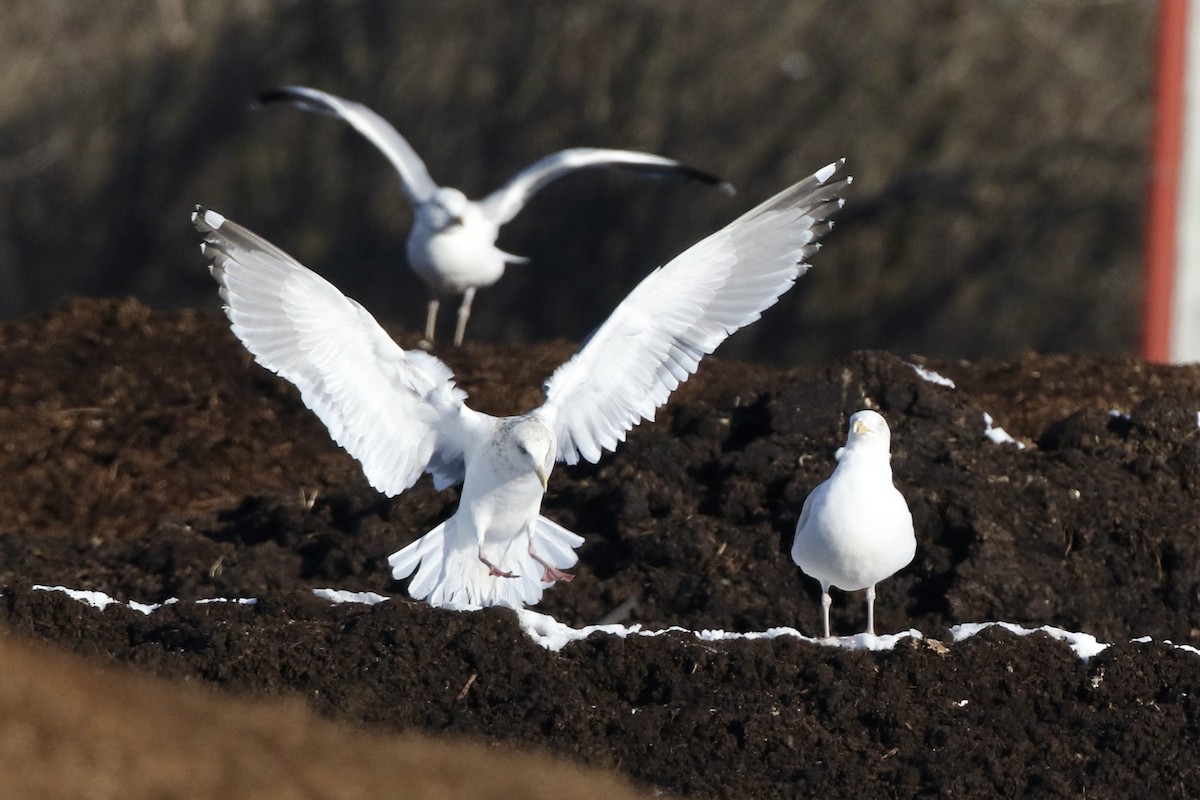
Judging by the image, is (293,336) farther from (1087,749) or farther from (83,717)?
(83,717)

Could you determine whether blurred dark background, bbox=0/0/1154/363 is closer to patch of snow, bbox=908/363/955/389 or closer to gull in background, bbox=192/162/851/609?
patch of snow, bbox=908/363/955/389

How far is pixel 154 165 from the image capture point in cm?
1734

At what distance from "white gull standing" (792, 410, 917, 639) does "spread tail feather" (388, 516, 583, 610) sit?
0.81 meters

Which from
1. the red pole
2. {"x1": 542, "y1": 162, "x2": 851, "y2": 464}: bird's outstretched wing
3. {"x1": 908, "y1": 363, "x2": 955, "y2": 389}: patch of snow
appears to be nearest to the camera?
{"x1": 542, "y1": 162, "x2": 851, "y2": 464}: bird's outstretched wing

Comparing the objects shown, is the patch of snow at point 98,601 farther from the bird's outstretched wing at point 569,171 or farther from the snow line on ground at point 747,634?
the bird's outstretched wing at point 569,171

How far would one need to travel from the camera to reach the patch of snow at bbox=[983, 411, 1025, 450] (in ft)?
26.0

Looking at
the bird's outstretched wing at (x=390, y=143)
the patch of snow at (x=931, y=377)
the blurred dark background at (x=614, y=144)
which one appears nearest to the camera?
the patch of snow at (x=931, y=377)

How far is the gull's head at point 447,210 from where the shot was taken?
1092 centimetres

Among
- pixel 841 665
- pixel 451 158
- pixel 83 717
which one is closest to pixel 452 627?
pixel 841 665

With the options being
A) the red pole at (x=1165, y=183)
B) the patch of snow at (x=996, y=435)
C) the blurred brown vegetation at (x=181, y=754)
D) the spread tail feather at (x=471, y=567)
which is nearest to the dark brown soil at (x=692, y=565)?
the patch of snow at (x=996, y=435)

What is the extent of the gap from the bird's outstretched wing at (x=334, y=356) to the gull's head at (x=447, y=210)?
13.7 ft

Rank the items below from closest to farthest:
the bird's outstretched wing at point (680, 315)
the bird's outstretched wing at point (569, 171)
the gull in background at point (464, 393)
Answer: the gull in background at point (464, 393), the bird's outstretched wing at point (680, 315), the bird's outstretched wing at point (569, 171)

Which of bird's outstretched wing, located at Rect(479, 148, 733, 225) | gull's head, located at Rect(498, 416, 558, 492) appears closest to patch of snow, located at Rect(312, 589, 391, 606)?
gull's head, located at Rect(498, 416, 558, 492)

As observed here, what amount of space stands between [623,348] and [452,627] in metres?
1.31
